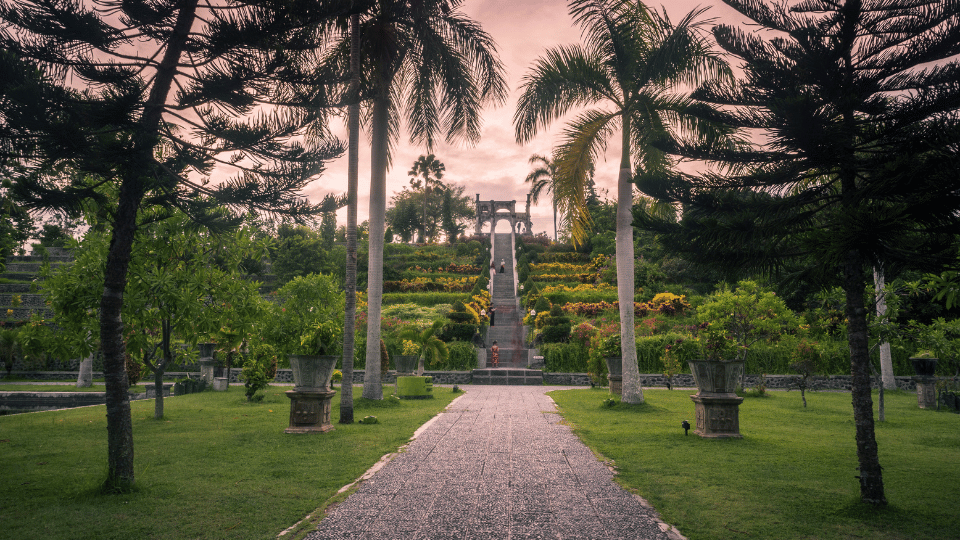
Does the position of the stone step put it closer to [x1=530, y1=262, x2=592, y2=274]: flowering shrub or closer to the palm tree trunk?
the palm tree trunk

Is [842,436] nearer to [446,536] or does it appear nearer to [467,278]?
[446,536]

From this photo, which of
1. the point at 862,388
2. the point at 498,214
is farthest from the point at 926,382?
the point at 498,214

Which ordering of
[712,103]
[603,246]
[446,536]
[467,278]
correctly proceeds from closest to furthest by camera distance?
1. [446,536]
2. [712,103]
3. [467,278]
4. [603,246]

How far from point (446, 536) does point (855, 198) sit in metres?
3.94

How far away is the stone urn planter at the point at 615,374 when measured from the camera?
13539 mm

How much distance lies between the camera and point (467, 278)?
37.9 m

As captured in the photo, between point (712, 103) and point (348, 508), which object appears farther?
point (712, 103)

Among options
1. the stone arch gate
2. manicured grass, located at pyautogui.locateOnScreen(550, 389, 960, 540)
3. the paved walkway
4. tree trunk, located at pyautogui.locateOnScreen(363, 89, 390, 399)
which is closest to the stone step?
tree trunk, located at pyautogui.locateOnScreen(363, 89, 390, 399)

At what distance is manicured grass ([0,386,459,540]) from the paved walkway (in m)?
0.47

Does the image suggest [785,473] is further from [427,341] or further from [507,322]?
[507,322]

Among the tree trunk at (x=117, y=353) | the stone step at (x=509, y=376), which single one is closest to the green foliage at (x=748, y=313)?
the stone step at (x=509, y=376)

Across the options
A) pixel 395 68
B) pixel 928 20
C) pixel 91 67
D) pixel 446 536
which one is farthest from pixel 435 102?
pixel 446 536

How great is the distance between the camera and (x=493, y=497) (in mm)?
4484

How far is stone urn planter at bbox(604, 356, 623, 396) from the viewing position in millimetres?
13539
